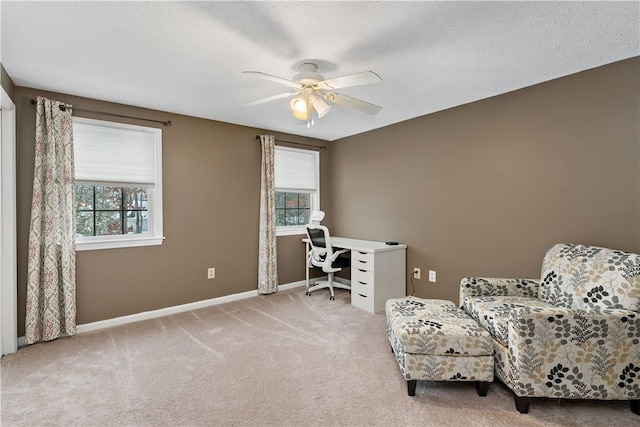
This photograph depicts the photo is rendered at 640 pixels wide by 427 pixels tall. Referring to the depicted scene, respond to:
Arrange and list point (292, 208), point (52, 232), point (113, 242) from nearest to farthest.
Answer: point (52, 232) → point (113, 242) → point (292, 208)

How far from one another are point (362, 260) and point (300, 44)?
2455 millimetres

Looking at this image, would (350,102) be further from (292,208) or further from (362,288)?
(292,208)

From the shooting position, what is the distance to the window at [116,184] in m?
3.10

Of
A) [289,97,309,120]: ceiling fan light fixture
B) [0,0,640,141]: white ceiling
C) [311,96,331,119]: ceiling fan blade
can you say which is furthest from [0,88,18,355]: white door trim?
[311,96,331,119]: ceiling fan blade

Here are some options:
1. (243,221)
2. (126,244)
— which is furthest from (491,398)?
(126,244)

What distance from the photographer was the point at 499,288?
258 cm

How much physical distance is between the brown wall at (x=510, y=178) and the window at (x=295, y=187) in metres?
0.90

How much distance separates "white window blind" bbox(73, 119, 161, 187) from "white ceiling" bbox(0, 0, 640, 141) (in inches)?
14.4

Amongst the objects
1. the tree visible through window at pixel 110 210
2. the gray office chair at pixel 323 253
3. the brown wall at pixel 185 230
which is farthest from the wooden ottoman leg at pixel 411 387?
the tree visible through window at pixel 110 210

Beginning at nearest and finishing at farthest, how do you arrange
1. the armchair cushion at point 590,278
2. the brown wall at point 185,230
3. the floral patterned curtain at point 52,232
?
the armchair cushion at point 590,278, the floral patterned curtain at point 52,232, the brown wall at point 185,230

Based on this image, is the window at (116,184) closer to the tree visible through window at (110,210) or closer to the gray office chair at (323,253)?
the tree visible through window at (110,210)

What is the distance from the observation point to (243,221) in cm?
414

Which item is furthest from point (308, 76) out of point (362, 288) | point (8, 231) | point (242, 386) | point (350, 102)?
point (8, 231)

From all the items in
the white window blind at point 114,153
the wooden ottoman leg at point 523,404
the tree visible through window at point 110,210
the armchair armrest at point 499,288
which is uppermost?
the white window blind at point 114,153
